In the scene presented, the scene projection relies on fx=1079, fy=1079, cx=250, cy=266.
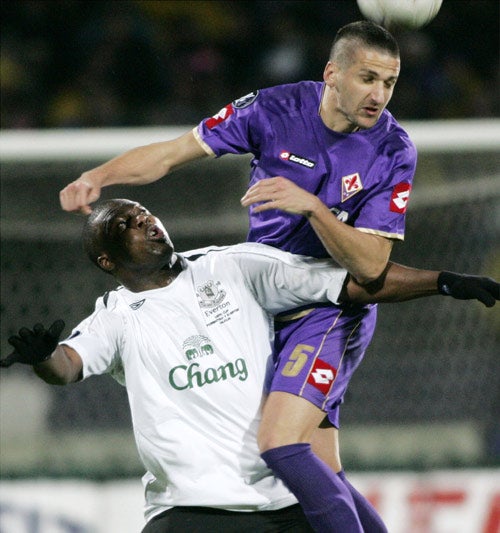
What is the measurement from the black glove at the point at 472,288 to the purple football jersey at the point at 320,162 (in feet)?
0.73

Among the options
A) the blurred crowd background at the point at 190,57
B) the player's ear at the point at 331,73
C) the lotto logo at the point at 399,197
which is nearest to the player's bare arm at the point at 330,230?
the lotto logo at the point at 399,197

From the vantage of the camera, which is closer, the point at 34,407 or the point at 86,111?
the point at 34,407

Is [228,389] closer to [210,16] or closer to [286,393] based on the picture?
[286,393]

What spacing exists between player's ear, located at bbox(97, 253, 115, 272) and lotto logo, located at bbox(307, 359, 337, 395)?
673 mm

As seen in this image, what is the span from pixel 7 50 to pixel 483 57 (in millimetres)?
3489

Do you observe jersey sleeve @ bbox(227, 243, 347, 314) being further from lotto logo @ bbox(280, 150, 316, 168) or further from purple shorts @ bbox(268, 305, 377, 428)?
lotto logo @ bbox(280, 150, 316, 168)

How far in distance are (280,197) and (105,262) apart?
66 centimetres

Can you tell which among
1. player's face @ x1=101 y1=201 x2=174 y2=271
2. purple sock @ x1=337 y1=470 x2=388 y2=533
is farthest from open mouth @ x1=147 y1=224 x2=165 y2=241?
purple sock @ x1=337 y1=470 x2=388 y2=533

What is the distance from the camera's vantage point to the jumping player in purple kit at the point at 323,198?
10.1 ft

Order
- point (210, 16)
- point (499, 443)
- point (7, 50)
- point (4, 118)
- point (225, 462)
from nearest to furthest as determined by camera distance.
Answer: point (225, 462), point (499, 443), point (4, 118), point (7, 50), point (210, 16)

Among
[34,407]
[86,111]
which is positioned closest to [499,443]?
[34,407]

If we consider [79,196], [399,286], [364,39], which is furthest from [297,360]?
[364,39]

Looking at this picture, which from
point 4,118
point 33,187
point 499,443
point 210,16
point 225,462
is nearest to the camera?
point 225,462

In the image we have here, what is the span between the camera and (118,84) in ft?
23.6
